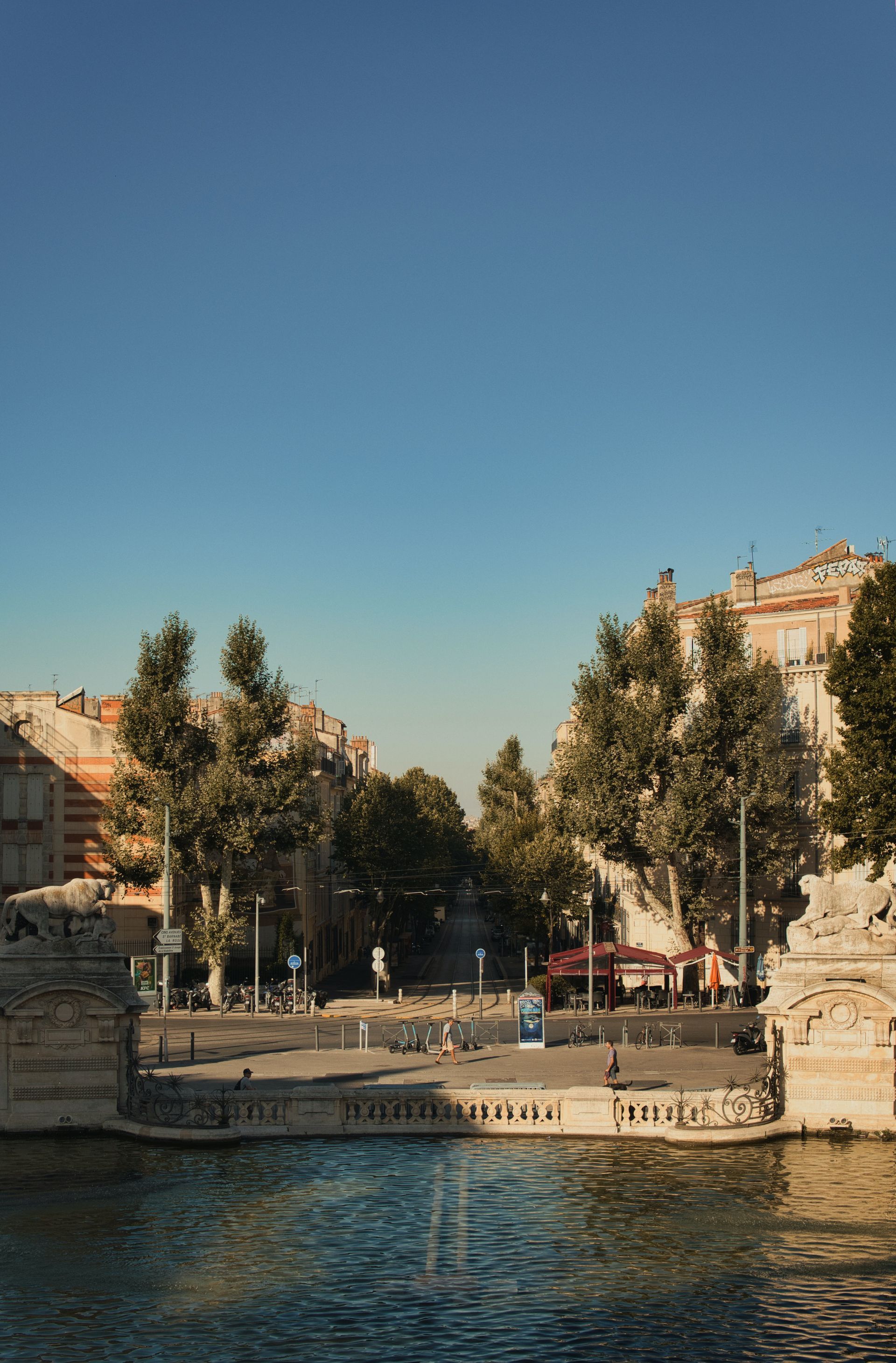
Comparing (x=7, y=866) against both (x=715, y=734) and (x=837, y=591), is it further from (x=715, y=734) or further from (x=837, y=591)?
(x=837, y=591)

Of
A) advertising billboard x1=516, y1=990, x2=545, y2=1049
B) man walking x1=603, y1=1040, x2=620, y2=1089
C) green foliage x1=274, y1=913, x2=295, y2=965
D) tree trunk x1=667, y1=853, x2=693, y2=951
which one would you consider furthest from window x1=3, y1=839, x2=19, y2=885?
man walking x1=603, y1=1040, x2=620, y2=1089

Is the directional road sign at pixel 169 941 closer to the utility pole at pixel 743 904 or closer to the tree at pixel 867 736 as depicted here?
the utility pole at pixel 743 904

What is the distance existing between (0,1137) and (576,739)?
1376 inches

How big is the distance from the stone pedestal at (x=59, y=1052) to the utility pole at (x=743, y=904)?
2469cm

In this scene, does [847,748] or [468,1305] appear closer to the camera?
[468,1305]

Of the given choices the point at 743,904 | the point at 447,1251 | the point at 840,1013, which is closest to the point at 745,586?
the point at 743,904

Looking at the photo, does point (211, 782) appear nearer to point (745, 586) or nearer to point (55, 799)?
point (55, 799)

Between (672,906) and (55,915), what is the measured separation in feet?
110

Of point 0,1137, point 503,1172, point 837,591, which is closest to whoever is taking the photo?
point 503,1172

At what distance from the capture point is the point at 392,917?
250 ft

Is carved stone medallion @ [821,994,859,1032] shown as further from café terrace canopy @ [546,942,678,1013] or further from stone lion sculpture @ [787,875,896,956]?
café terrace canopy @ [546,942,678,1013]

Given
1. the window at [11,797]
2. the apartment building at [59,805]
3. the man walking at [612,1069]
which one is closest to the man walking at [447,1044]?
the man walking at [612,1069]

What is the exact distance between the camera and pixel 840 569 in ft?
217

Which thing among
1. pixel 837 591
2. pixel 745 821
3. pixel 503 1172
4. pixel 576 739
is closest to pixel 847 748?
pixel 745 821
